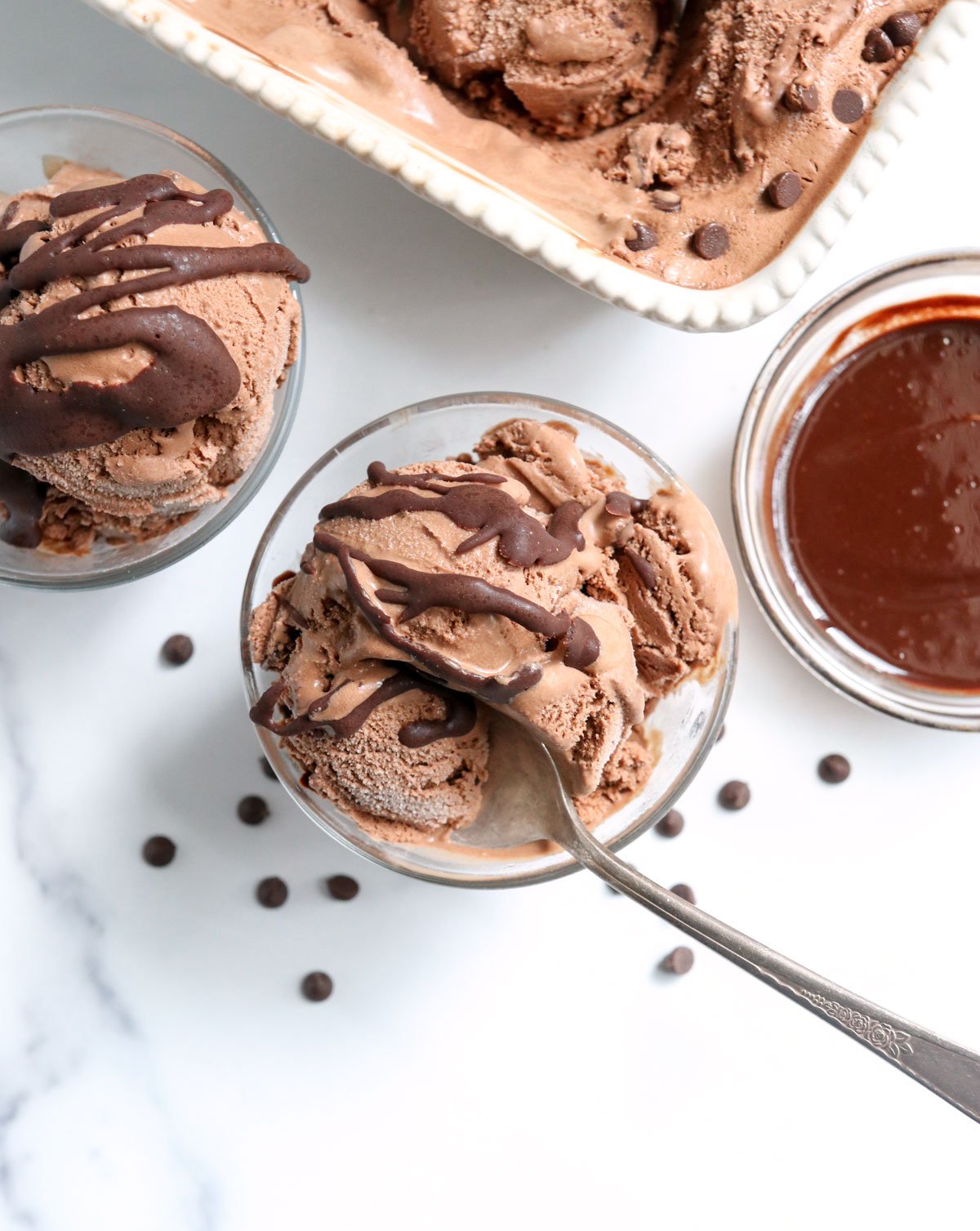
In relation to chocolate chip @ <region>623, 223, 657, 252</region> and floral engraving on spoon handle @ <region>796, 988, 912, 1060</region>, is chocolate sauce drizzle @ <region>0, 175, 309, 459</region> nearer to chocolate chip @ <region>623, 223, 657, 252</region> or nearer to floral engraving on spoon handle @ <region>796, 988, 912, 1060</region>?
chocolate chip @ <region>623, 223, 657, 252</region>

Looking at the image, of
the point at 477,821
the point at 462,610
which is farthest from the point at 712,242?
the point at 477,821

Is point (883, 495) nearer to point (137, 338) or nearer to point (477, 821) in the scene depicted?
point (477, 821)

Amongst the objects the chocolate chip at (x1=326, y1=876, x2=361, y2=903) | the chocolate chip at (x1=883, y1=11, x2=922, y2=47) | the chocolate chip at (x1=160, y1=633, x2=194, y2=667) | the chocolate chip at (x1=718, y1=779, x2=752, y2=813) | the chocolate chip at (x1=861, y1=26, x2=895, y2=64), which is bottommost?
the chocolate chip at (x1=326, y1=876, x2=361, y2=903)

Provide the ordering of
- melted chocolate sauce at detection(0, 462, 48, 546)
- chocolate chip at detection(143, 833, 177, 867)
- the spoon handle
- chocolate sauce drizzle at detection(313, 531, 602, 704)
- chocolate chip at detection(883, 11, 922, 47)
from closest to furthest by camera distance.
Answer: chocolate sauce drizzle at detection(313, 531, 602, 704) → the spoon handle → chocolate chip at detection(883, 11, 922, 47) → melted chocolate sauce at detection(0, 462, 48, 546) → chocolate chip at detection(143, 833, 177, 867)

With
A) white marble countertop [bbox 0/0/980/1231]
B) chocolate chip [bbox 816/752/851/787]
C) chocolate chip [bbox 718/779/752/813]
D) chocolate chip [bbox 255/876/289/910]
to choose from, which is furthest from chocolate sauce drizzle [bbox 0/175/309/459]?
chocolate chip [bbox 816/752/851/787]

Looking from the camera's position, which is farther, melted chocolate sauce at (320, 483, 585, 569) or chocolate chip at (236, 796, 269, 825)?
chocolate chip at (236, 796, 269, 825)

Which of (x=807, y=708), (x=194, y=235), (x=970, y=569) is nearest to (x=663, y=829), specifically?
(x=807, y=708)
